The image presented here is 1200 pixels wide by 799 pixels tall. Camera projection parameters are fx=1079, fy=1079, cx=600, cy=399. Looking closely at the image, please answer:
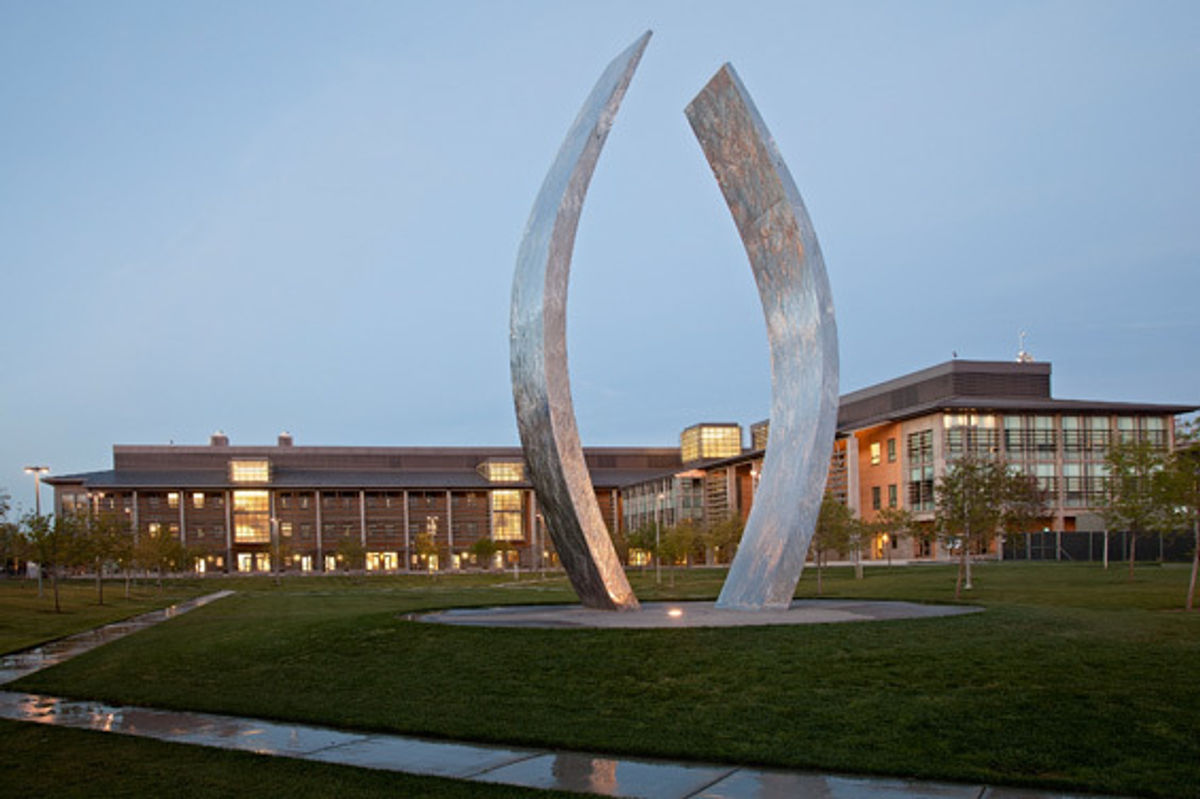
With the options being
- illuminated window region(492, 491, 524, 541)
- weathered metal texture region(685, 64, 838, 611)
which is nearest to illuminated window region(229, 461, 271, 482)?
illuminated window region(492, 491, 524, 541)

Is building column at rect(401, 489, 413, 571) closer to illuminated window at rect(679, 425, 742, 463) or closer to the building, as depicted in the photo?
the building

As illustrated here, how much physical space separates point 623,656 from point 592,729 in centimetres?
353

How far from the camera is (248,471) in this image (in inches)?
3735

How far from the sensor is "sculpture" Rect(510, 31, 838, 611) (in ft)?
59.7

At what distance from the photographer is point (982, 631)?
15.0 m

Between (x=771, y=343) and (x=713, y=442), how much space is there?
86.6 metres

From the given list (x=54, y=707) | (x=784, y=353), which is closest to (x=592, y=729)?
(x=54, y=707)

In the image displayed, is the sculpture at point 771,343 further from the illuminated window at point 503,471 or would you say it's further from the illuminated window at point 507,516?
the illuminated window at point 503,471

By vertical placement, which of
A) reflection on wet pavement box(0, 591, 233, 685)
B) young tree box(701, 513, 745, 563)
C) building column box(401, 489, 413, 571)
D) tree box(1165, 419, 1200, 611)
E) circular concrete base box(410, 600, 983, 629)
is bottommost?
building column box(401, 489, 413, 571)

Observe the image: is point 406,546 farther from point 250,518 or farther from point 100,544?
point 100,544

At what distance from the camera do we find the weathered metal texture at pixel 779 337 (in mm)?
18953

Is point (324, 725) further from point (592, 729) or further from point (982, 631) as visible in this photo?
point (982, 631)

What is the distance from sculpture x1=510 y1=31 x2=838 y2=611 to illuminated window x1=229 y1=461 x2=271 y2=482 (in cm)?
8038

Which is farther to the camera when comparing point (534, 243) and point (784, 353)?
point (784, 353)
